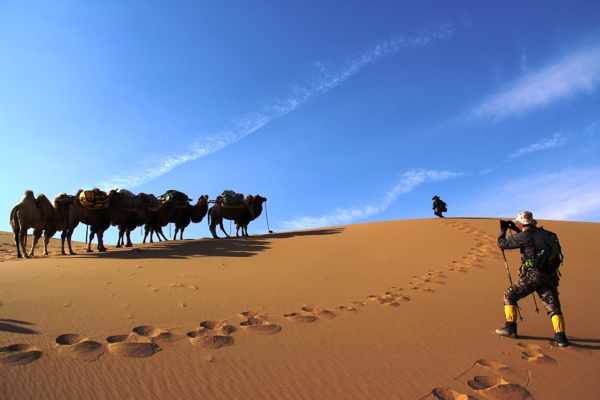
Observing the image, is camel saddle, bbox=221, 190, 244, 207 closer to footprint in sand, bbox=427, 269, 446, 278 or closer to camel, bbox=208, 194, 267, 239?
camel, bbox=208, 194, 267, 239

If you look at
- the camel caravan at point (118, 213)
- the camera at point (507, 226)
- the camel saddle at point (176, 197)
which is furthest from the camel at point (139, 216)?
the camera at point (507, 226)

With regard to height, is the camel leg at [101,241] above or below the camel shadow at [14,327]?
above

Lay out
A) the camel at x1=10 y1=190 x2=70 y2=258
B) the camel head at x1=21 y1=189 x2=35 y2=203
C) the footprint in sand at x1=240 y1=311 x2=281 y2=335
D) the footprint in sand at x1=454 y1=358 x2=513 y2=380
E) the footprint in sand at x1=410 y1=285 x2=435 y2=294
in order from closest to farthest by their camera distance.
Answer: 1. the footprint in sand at x1=454 y1=358 x2=513 y2=380
2. the footprint in sand at x1=240 y1=311 x2=281 y2=335
3. the footprint in sand at x1=410 y1=285 x2=435 y2=294
4. the camel at x1=10 y1=190 x2=70 y2=258
5. the camel head at x1=21 y1=189 x2=35 y2=203

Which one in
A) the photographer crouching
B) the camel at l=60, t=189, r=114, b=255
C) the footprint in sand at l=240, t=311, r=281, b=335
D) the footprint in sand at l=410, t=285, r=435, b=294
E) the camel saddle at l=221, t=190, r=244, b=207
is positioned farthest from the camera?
the camel saddle at l=221, t=190, r=244, b=207

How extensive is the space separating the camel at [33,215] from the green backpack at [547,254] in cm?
1326

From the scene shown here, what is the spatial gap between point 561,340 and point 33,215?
46.0 ft

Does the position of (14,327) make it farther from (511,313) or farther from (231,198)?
(231,198)

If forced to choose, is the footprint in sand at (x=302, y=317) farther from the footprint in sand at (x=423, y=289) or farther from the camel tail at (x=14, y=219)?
the camel tail at (x=14, y=219)

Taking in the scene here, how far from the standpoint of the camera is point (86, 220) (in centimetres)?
1278

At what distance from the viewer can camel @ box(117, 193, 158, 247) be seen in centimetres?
1534

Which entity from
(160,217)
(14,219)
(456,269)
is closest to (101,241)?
(14,219)

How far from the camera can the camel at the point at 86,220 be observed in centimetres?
1239

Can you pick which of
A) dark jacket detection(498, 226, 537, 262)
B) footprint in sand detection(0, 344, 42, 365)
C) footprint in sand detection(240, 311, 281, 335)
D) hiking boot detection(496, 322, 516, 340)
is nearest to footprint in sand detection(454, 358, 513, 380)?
hiking boot detection(496, 322, 516, 340)

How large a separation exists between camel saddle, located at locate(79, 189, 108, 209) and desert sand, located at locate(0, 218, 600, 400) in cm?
420
